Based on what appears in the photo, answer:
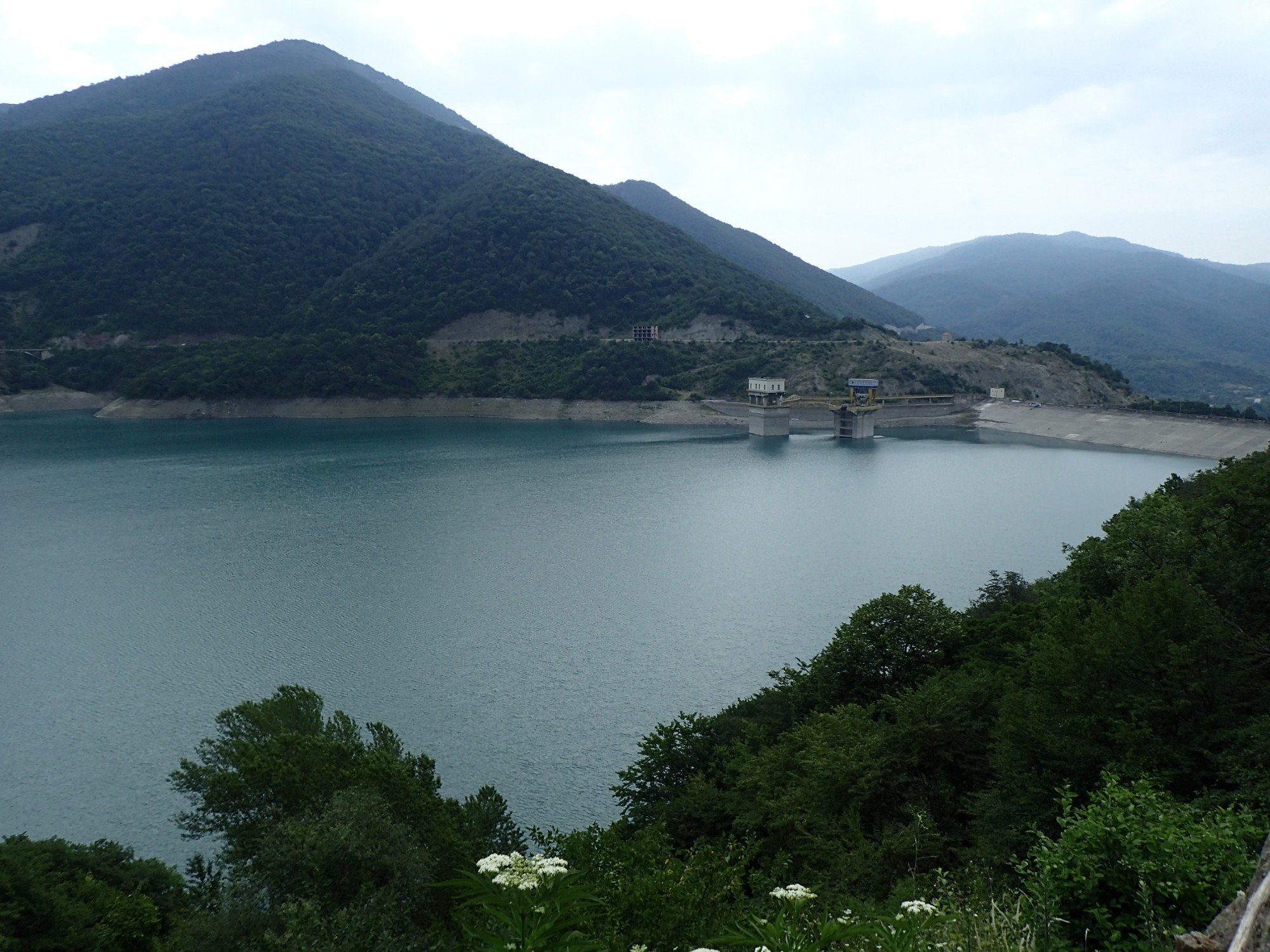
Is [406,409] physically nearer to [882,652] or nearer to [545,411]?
[545,411]

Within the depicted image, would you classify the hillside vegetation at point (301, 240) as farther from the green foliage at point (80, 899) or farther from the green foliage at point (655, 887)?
the green foliage at point (655, 887)

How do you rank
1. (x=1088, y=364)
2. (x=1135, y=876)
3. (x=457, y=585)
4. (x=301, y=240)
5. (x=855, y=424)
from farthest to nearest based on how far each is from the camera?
(x=301, y=240), (x=1088, y=364), (x=855, y=424), (x=457, y=585), (x=1135, y=876)

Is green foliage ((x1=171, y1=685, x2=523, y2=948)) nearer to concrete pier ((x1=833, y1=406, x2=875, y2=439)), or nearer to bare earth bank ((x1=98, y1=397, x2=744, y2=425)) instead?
concrete pier ((x1=833, y1=406, x2=875, y2=439))

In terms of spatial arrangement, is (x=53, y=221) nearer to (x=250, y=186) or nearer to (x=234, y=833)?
(x=250, y=186)

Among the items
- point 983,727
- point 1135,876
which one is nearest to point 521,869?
point 1135,876

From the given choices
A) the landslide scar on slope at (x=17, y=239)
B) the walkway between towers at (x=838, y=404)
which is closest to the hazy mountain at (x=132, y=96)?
the landslide scar on slope at (x=17, y=239)

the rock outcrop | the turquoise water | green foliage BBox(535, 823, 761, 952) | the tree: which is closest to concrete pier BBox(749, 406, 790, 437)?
the turquoise water

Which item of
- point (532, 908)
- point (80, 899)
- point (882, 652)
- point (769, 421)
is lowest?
point (80, 899)
